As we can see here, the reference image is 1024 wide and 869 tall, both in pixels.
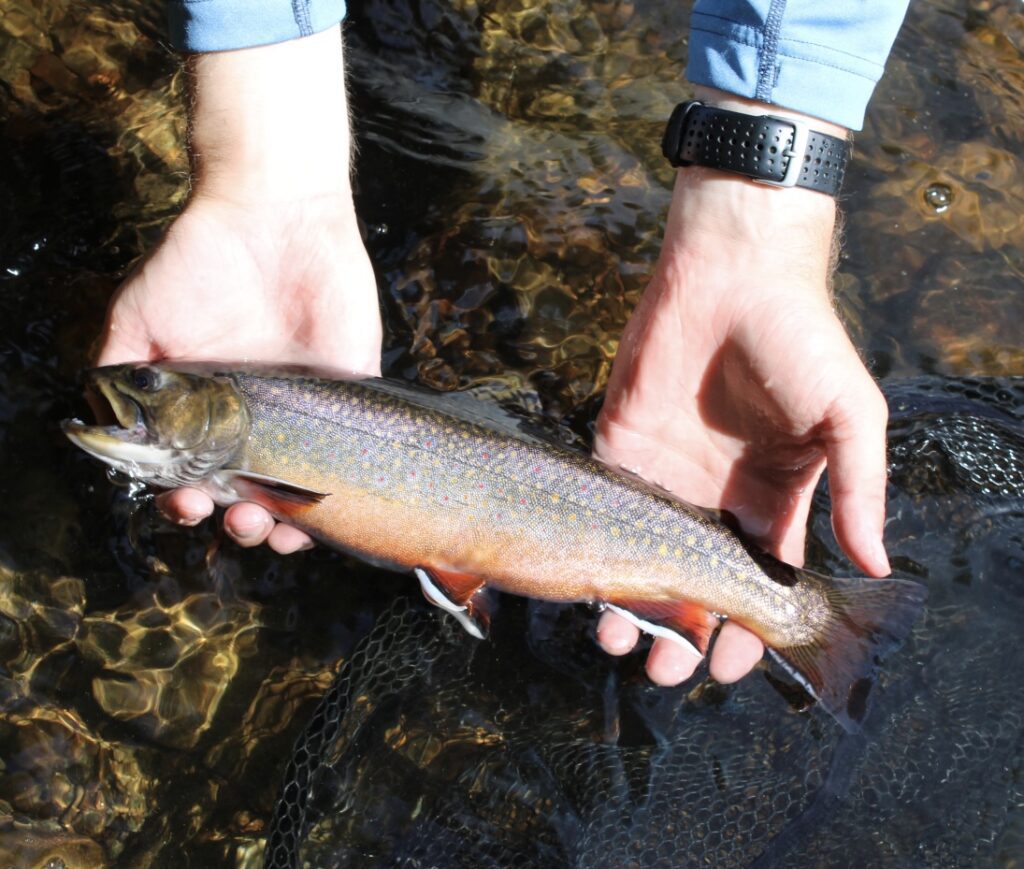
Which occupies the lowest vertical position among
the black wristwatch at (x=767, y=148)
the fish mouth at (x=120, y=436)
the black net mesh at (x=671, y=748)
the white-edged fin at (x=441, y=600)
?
the black net mesh at (x=671, y=748)

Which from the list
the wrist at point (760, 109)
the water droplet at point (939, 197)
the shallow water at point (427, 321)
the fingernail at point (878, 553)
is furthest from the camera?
the water droplet at point (939, 197)

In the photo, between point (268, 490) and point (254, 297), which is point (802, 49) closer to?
point (254, 297)

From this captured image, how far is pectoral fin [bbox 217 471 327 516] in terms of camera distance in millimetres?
3422

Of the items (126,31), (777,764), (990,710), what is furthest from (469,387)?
(126,31)

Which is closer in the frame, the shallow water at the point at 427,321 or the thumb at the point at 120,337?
the thumb at the point at 120,337

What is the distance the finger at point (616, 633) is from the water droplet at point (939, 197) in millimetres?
3578

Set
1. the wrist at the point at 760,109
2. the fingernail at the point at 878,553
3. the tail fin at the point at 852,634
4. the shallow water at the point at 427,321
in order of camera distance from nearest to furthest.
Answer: the fingernail at the point at 878,553
the tail fin at the point at 852,634
the wrist at the point at 760,109
the shallow water at the point at 427,321

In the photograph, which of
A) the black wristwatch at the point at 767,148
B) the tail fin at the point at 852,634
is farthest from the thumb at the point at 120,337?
the tail fin at the point at 852,634

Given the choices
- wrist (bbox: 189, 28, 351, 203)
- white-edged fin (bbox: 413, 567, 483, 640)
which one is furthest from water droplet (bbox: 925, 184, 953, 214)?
white-edged fin (bbox: 413, 567, 483, 640)

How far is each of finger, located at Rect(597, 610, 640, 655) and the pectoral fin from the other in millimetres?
1185

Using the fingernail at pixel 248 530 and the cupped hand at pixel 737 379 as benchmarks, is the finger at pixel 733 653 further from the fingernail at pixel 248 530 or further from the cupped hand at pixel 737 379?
the fingernail at pixel 248 530

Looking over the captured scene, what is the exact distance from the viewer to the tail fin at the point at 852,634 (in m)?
3.38

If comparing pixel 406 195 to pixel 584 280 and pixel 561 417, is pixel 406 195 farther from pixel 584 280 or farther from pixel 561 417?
pixel 561 417

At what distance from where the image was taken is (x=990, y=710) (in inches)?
141
